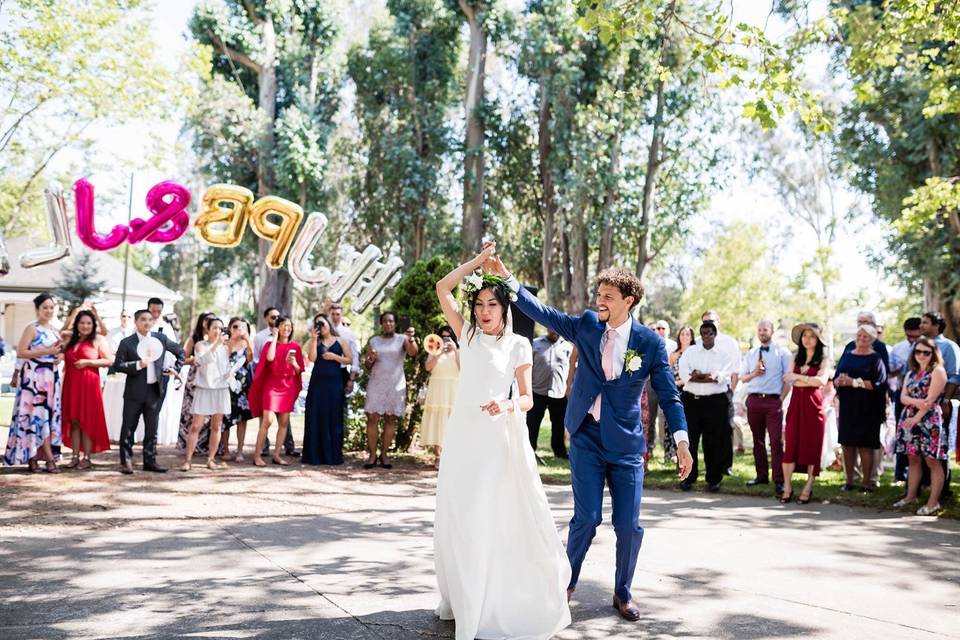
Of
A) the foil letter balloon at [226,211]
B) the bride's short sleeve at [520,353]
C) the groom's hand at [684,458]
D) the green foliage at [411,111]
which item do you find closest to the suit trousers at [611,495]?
the groom's hand at [684,458]

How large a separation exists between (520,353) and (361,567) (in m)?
2.02

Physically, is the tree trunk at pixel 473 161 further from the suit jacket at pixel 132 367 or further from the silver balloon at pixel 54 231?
the suit jacket at pixel 132 367

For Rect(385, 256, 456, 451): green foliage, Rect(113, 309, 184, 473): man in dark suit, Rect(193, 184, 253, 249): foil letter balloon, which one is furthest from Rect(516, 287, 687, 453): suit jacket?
Rect(193, 184, 253, 249): foil letter balloon

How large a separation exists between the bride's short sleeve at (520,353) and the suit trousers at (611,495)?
0.51 meters

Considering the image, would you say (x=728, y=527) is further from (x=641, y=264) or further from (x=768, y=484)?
(x=641, y=264)

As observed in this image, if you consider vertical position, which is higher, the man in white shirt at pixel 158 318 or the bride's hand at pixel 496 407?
the man in white shirt at pixel 158 318

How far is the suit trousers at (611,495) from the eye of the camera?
192 inches

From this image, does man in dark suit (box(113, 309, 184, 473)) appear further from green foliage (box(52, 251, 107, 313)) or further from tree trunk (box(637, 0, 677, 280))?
green foliage (box(52, 251, 107, 313))

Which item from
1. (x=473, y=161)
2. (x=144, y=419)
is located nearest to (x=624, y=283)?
(x=144, y=419)

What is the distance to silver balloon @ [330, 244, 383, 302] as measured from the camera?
12.9m

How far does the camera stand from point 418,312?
12539 mm

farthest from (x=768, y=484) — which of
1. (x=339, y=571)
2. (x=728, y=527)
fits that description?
(x=339, y=571)

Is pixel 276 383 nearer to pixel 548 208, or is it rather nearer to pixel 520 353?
pixel 520 353

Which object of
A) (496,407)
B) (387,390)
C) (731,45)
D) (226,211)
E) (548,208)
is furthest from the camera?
A: (548,208)
